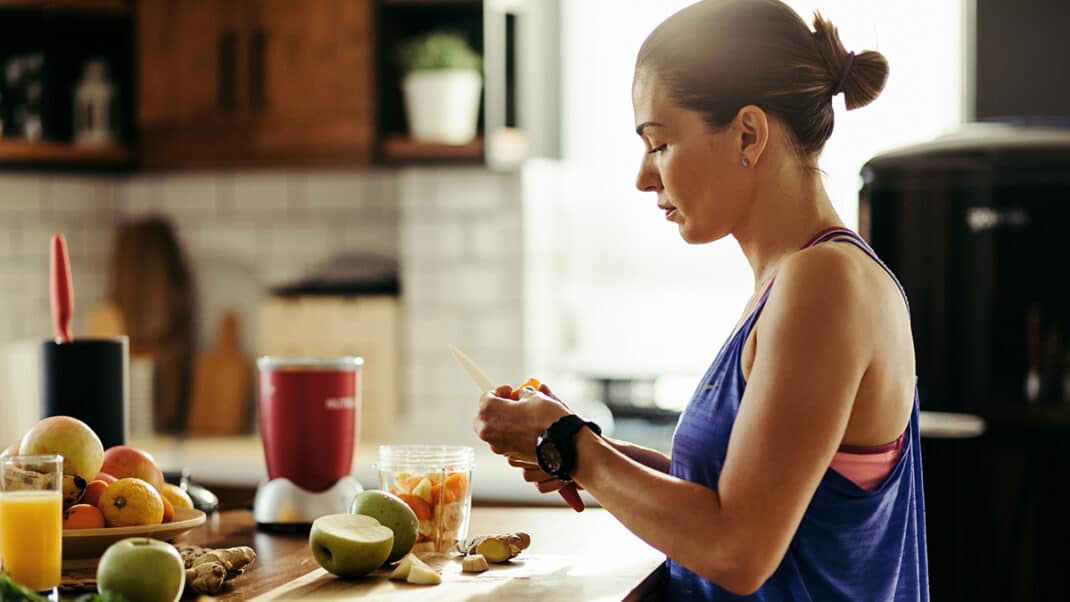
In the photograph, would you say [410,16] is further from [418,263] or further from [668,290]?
[668,290]

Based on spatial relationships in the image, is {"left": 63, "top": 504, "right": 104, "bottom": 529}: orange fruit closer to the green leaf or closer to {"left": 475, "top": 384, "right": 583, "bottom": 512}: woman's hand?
{"left": 475, "top": 384, "right": 583, "bottom": 512}: woman's hand

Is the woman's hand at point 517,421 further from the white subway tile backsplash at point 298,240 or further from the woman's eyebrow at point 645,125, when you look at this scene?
the white subway tile backsplash at point 298,240

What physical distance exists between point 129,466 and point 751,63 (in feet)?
3.03

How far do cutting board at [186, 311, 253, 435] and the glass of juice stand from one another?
2834 mm

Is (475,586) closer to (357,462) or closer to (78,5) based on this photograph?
(357,462)

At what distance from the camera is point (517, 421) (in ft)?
5.08

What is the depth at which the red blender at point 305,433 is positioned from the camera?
1965mm

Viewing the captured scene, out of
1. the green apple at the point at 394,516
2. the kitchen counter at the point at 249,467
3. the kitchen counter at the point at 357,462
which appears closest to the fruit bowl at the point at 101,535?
the green apple at the point at 394,516

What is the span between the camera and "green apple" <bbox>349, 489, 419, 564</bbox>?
1594 millimetres

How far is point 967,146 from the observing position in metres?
2.90

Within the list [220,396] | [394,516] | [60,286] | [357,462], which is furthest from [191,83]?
[394,516]

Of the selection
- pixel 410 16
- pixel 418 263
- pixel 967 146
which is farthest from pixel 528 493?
pixel 410 16

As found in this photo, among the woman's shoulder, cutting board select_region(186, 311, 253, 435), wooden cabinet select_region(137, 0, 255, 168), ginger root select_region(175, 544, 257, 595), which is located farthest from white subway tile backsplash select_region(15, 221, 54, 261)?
the woman's shoulder

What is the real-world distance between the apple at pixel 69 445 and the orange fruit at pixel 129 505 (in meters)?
0.04
